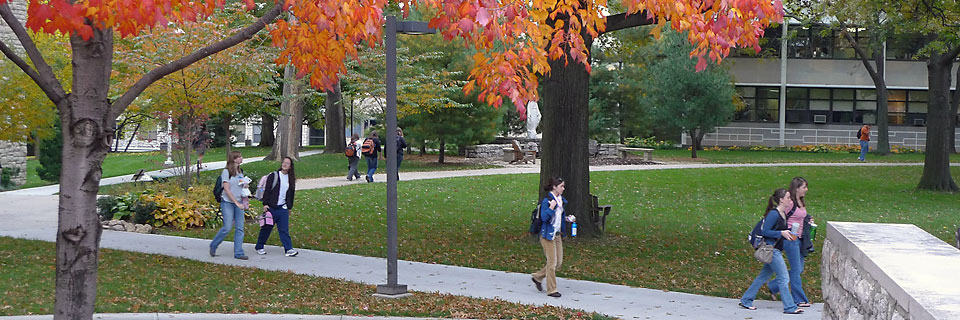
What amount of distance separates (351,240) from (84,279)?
7692 mm

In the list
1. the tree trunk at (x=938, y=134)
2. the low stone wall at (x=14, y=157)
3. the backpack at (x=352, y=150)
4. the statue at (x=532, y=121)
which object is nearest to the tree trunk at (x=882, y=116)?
the statue at (x=532, y=121)

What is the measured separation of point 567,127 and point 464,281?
3.97m

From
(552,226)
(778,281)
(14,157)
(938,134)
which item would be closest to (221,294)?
(552,226)

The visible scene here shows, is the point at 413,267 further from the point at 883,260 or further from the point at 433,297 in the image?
the point at 883,260

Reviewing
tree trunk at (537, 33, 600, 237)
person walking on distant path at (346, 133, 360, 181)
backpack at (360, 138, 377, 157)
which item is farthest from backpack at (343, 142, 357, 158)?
tree trunk at (537, 33, 600, 237)

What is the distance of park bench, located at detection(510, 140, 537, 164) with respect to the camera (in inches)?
1310

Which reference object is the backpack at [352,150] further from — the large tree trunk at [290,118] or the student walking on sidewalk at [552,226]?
the student walking on sidewalk at [552,226]

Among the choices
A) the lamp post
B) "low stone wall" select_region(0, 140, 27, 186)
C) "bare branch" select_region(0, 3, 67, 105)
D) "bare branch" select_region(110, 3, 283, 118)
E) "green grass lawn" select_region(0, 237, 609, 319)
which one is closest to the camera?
"bare branch" select_region(0, 3, 67, 105)

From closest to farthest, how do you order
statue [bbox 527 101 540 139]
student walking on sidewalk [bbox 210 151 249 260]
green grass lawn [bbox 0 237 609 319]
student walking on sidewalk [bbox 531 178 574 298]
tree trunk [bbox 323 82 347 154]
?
1. green grass lawn [bbox 0 237 609 319]
2. student walking on sidewalk [bbox 531 178 574 298]
3. student walking on sidewalk [bbox 210 151 249 260]
4. tree trunk [bbox 323 82 347 154]
5. statue [bbox 527 101 540 139]

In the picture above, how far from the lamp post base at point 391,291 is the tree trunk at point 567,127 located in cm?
458

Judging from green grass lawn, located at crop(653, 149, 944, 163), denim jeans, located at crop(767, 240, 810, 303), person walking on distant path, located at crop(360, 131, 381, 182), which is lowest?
denim jeans, located at crop(767, 240, 810, 303)

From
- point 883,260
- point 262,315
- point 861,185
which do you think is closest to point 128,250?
point 262,315

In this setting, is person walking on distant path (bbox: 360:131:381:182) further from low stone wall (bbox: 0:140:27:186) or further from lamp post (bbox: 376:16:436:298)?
lamp post (bbox: 376:16:436:298)

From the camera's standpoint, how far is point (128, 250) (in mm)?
13086
